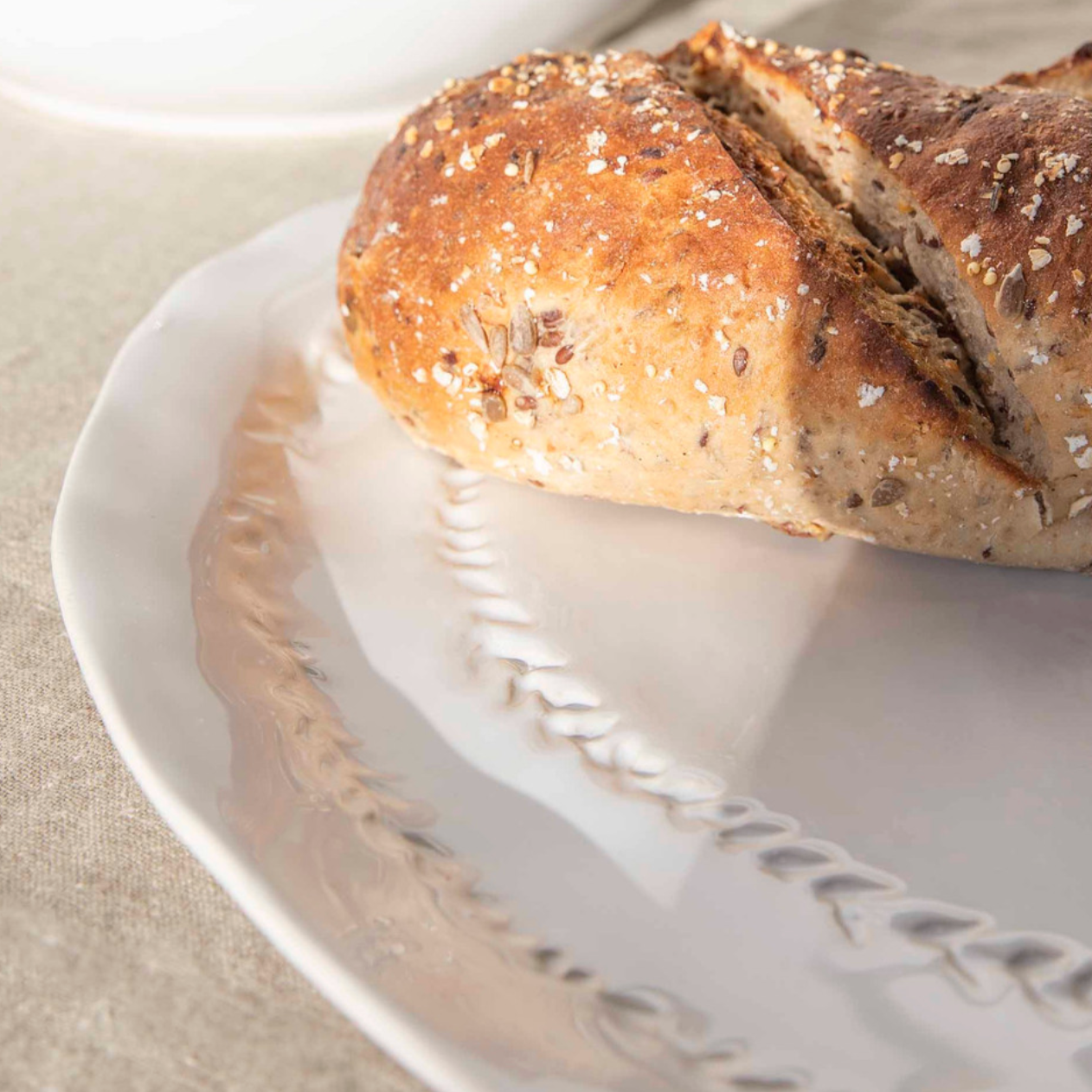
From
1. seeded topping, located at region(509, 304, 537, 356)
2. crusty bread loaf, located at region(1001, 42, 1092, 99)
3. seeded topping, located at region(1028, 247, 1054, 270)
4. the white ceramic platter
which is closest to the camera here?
the white ceramic platter

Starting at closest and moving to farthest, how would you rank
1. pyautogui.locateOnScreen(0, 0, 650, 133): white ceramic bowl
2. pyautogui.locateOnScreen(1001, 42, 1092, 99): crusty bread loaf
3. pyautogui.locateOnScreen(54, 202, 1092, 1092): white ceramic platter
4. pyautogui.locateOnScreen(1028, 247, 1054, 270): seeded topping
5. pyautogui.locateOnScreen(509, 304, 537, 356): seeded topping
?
pyautogui.locateOnScreen(54, 202, 1092, 1092): white ceramic platter, pyautogui.locateOnScreen(1028, 247, 1054, 270): seeded topping, pyautogui.locateOnScreen(509, 304, 537, 356): seeded topping, pyautogui.locateOnScreen(1001, 42, 1092, 99): crusty bread loaf, pyautogui.locateOnScreen(0, 0, 650, 133): white ceramic bowl

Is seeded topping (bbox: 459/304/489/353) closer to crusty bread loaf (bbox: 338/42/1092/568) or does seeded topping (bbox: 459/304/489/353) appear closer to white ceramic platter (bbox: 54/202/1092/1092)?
crusty bread loaf (bbox: 338/42/1092/568)

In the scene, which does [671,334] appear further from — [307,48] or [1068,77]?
[307,48]

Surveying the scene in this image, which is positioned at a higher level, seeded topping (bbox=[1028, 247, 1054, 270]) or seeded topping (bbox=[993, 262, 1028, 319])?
seeded topping (bbox=[1028, 247, 1054, 270])

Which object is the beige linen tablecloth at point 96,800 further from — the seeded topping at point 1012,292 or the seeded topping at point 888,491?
the seeded topping at point 1012,292

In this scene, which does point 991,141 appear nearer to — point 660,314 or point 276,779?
point 660,314

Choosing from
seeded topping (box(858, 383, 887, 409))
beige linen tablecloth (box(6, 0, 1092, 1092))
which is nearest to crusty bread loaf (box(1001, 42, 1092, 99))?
seeded topping (box(858, 383, 887, 409))

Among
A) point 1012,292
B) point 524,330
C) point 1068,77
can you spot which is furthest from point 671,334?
point 1068,77
